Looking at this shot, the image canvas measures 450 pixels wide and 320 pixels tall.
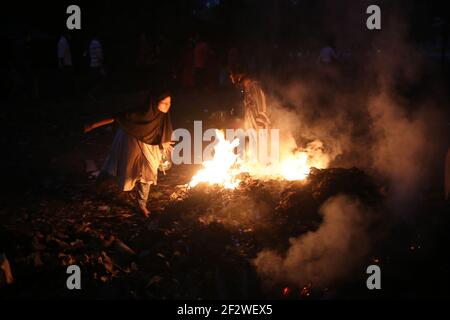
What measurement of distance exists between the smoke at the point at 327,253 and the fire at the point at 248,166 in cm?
159

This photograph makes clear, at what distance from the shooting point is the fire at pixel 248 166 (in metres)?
7.88

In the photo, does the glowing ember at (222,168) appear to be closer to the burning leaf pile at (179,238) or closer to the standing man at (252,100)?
the burning leaf pile at (179,238)

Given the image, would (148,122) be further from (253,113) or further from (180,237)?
(253,113)

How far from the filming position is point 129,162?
21.9 ft

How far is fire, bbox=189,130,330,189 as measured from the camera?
25.8ft

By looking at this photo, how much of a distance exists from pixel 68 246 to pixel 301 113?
8173 millimetres

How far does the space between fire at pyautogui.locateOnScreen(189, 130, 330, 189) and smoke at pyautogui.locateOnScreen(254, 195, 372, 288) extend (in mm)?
1592

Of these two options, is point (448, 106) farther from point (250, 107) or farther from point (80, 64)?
point (80, 64)

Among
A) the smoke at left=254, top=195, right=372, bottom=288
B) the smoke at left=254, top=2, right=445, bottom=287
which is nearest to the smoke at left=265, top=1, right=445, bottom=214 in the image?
the smoke at left=254, top=2, right=445, bottom=287

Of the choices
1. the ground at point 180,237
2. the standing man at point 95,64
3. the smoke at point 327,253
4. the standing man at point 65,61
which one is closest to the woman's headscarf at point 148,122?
the ground at point 180,237

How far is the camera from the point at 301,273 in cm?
539

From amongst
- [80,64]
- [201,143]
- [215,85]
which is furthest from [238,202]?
[80,64]

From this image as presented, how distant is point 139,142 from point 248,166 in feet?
7.79

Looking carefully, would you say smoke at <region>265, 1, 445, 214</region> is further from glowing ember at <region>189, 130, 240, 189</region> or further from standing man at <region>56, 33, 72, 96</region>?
standing man at <region>56, 33, 72, 96</region>
